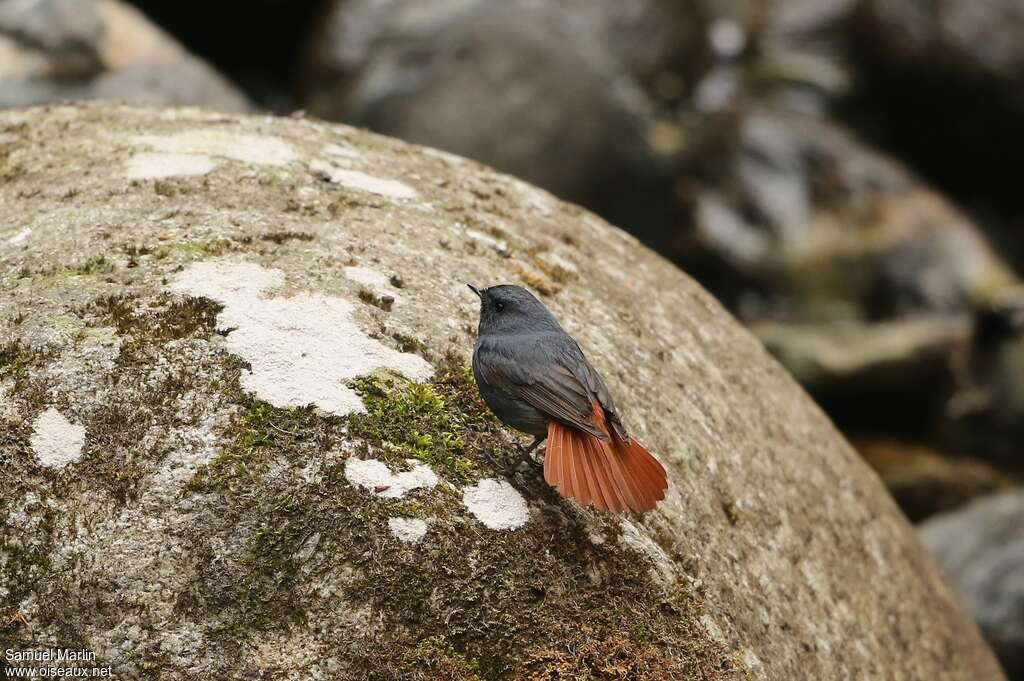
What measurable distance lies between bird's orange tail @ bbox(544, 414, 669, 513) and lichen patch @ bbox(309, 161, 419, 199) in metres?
1.66

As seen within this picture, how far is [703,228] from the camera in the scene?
15008mm

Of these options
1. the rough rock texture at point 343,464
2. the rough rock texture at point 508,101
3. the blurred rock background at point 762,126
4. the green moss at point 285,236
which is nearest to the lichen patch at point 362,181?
the rough rock texture at point 343,464

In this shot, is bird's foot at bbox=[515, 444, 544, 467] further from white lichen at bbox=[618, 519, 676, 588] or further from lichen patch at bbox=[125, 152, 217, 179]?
lichen patch at bbox=[125, 152, 217, 179]

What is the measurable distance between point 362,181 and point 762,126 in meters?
12.7

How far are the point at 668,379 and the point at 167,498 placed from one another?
218 centimetres

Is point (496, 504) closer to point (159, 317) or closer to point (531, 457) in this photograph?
point (531, 457)

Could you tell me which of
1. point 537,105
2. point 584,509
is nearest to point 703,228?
point 537,105

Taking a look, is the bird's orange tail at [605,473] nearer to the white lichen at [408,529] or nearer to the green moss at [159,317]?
the white lichen at [408,529]

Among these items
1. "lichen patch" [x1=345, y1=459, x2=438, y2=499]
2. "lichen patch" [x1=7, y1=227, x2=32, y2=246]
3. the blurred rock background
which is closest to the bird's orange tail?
"lichen patch" [x1=345, y1=459, x2=438, y2=499]

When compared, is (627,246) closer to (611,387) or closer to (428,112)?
(611,387)

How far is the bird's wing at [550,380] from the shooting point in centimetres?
367

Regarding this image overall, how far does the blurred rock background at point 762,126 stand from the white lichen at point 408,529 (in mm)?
6861

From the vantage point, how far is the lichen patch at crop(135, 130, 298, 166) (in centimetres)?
471

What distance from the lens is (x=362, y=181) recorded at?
4797mm
